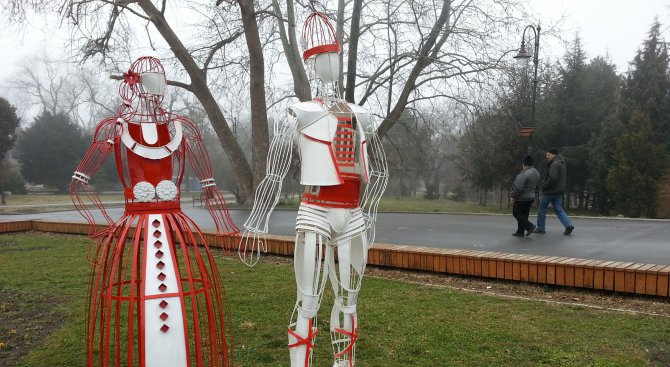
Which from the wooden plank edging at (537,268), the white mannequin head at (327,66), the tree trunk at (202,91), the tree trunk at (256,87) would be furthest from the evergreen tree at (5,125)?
the white mannequin head at (327,66)

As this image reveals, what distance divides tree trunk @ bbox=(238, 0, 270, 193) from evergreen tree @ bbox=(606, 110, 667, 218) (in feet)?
46.8

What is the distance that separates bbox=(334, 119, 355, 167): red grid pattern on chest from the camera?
359 centimetres

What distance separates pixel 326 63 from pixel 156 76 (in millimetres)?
1132

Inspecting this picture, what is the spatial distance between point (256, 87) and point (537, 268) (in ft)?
35.2

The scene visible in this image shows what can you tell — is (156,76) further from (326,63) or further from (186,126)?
(326,63)

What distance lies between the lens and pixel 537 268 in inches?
245

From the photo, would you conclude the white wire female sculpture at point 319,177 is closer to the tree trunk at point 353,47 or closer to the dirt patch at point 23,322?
the dirt patch at point 23,322

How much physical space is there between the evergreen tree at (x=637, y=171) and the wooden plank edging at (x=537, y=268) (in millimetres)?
15901

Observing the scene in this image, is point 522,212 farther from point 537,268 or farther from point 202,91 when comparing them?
point 202,91

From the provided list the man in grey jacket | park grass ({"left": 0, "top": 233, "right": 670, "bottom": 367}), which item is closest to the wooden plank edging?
park grass ({"left": 0, "top": 233, "right": 670, "bottom": 367})

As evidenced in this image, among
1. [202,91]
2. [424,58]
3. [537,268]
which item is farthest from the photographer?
[202,91]

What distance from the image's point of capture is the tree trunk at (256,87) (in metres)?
14.4

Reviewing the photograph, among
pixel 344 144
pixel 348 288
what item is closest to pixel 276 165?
pixel 344 144

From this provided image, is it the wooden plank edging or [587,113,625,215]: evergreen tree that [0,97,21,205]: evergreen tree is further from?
[587,113,625,215]: evergreen tree
